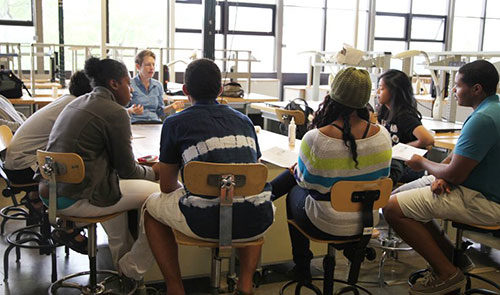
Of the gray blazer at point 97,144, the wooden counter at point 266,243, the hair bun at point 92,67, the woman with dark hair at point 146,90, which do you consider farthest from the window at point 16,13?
the gray blazer at point 97,144

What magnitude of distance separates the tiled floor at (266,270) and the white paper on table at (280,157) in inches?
25.3

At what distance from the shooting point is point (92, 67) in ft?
7.14

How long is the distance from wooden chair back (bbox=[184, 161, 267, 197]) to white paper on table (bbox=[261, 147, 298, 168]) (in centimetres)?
53

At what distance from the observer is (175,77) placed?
7.64 metres

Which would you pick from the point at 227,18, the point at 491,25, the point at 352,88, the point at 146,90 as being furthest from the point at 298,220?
the point at 491,25

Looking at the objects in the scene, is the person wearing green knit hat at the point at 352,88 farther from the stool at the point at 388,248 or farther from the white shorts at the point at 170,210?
the stool at the point at 388,248

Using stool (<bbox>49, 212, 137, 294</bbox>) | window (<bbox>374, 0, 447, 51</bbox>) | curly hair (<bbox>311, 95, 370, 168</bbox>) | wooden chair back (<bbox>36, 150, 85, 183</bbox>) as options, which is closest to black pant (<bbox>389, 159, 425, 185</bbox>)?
curly hair (<bbox>311, 95, 370, 168</bbox>)

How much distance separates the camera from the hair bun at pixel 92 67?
2.16 m

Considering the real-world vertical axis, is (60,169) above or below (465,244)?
above

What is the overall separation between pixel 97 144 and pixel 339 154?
92cm

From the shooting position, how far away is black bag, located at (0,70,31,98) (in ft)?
14.5

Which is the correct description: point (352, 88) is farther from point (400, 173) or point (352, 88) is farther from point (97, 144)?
point (97, 144)

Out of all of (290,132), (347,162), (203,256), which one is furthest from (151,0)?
(347,162)

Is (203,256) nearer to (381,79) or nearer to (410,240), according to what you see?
(410,240)
